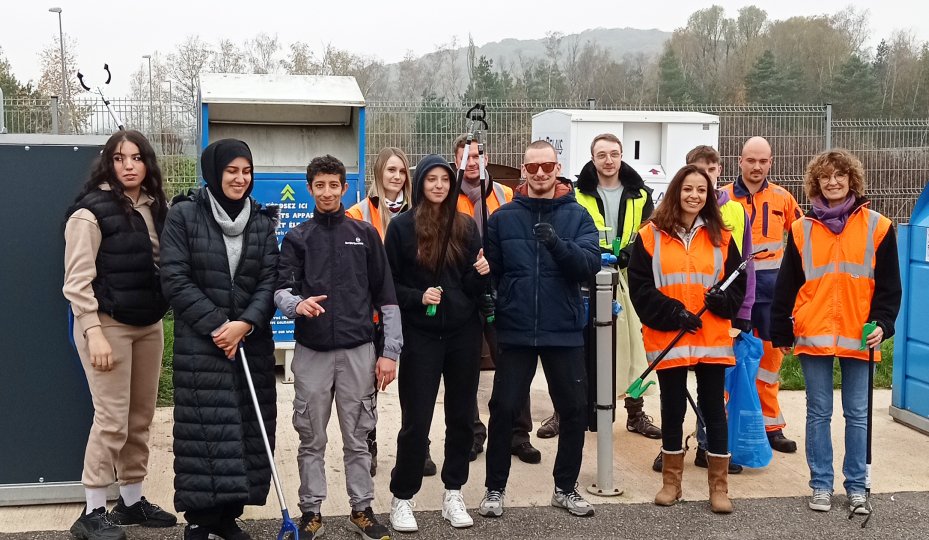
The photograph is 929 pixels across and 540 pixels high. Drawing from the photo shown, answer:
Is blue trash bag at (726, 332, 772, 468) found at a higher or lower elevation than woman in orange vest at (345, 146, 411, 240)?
lower

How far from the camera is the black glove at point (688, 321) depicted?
4801 mm

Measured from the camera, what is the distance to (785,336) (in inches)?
199

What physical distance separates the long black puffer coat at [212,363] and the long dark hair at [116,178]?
1.05 ft

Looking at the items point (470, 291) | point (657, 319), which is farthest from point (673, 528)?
point (470, 291)

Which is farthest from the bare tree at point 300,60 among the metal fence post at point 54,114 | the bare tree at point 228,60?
the metal fence post at point 54,114

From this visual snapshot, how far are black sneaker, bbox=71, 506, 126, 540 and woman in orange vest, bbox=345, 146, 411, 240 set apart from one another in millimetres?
1956

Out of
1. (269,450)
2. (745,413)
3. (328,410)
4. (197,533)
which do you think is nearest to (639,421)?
(745,413)

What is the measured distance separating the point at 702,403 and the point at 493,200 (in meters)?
1.61

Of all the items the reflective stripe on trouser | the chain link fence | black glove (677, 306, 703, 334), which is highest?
the chain link fence

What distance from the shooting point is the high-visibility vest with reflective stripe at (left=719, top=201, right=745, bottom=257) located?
213 inches

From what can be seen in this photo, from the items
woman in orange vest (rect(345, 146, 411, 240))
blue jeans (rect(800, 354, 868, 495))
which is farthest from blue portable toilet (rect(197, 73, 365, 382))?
blue jeans (rect(800, 354, 868, 495))

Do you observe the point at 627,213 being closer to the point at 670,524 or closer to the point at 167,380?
the point at 670,524

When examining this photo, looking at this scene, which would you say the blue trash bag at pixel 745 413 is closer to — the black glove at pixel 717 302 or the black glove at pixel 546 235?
the black glove at pixel 717 302

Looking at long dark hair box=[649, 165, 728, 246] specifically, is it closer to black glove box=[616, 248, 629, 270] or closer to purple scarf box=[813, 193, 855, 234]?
purple scarf box=[813, 193, 855, 234]
